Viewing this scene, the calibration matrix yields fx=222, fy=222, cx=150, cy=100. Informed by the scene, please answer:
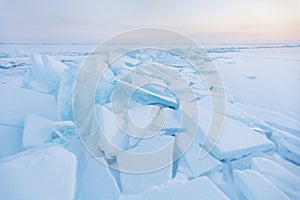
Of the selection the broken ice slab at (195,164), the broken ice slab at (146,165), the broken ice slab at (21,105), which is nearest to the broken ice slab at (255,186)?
the broken ice slab at (195,164)

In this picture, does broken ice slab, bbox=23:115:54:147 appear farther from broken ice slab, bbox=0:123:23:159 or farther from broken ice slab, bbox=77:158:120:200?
broken ice slab, bbox=77:158:120:200

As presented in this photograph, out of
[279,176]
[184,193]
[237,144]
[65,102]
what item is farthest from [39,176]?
[279,176]

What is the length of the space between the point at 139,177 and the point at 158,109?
2.99ft

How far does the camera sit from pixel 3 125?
1.89m

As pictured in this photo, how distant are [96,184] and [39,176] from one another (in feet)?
0.95

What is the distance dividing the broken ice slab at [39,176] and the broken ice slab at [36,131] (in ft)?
1.45

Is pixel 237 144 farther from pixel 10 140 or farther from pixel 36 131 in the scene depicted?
pixel 10 140

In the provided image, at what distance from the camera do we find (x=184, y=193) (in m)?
1.10

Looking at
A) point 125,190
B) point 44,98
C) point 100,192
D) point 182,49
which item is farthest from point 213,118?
point 182,49

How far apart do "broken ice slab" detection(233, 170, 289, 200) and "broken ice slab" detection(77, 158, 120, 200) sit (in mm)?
768

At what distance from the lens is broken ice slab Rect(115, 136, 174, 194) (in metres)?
1.34

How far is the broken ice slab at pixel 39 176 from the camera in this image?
3.24 ft

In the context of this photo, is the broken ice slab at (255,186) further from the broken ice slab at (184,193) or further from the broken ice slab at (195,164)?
the broken ice slab at (184,193)

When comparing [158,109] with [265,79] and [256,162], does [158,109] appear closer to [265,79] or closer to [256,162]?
[256,162]
